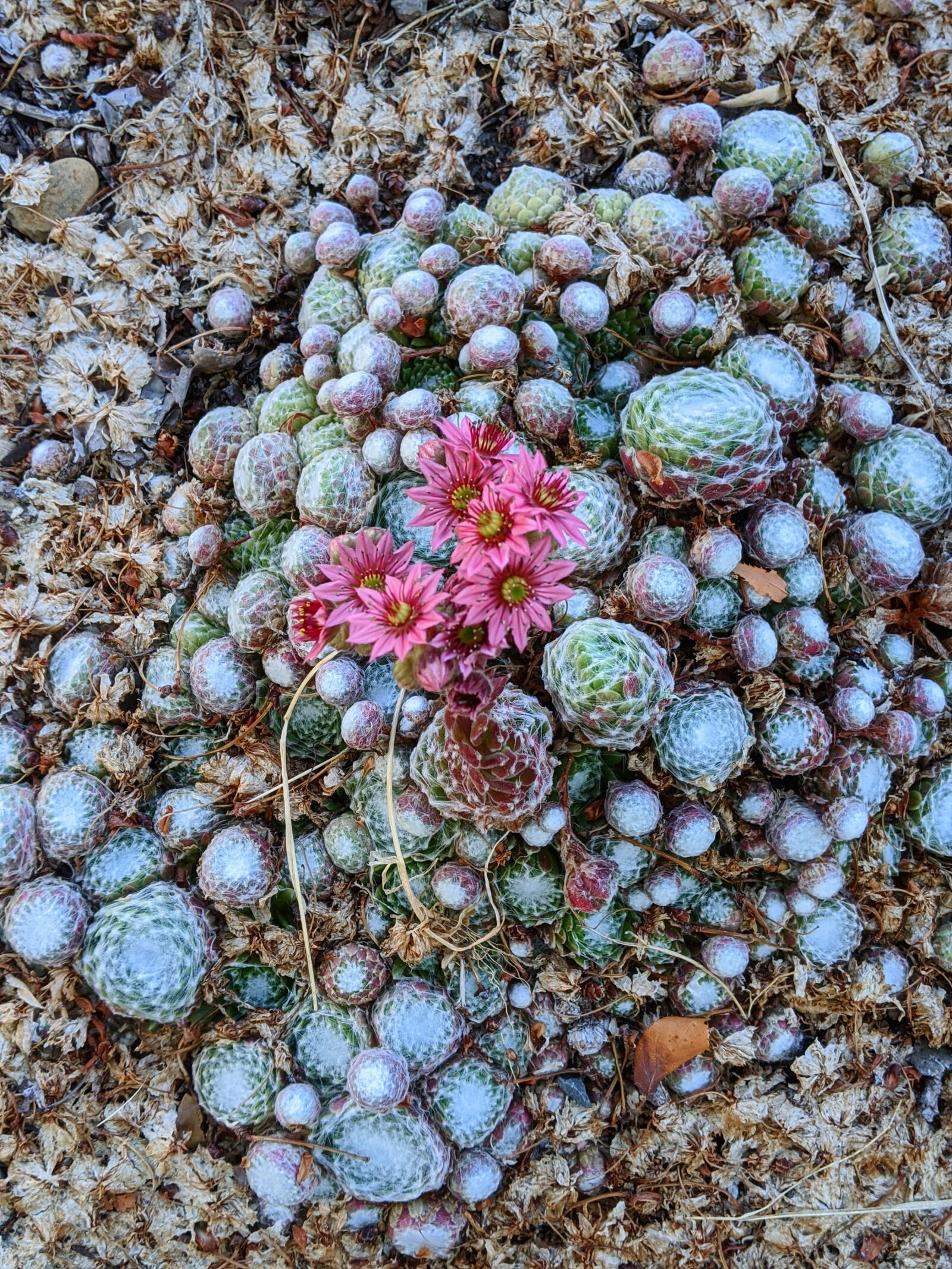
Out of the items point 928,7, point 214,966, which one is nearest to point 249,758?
point 214,966

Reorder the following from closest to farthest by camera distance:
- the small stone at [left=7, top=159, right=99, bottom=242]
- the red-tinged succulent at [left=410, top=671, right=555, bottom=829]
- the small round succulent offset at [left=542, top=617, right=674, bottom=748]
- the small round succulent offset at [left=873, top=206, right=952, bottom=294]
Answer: the red-tinged succulent at [left=410, top=671, right=555, bottom=829]
the small round succulent offset at [left=542, top=617, right=674, bottom=748]
the small round succulent offset at [left=873, top=206, right=952, bottom=294]
the small stone at [left=7, top=159, right=99, bottom=242]

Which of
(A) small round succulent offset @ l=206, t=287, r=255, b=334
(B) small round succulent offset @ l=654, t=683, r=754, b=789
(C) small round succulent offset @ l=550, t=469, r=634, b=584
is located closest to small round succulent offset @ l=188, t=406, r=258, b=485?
(A) small round succulent offset @ l=206, t=287, r=255, b=334

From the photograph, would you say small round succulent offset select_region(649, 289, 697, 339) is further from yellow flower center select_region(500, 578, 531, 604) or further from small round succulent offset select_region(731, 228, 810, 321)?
→ yellow flower center select_region(500, 578, 531, 604)

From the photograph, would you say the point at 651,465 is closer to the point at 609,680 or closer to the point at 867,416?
the point at 609,680

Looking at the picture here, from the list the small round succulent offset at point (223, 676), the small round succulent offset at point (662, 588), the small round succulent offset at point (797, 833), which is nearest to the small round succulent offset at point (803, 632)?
the small round succulent offset at point (662, 588)

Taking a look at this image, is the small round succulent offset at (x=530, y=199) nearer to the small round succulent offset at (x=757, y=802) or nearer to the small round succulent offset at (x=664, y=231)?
the small round succulent offset at (x=664, y=231)

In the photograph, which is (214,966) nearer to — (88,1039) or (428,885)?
(88,1039)
